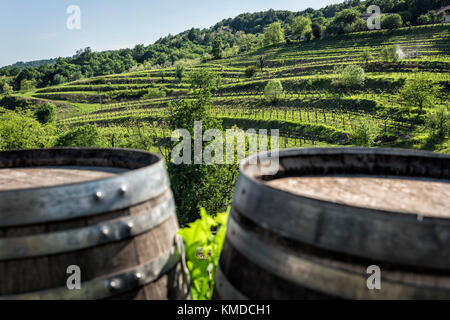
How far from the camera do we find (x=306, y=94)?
74312 mm

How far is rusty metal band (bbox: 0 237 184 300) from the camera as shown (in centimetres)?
276

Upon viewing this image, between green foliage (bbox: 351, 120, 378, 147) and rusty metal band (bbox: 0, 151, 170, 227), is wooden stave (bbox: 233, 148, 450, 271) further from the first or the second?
green foliage (bbox: 351, 120, 378, 147)

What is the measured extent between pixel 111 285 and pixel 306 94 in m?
75.3

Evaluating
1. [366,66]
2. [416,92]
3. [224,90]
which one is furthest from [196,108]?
[366,66]

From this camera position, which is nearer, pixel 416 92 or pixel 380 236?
pixel 380 236

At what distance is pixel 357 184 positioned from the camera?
3.80 m

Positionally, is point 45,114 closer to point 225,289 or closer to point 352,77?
point 352,77

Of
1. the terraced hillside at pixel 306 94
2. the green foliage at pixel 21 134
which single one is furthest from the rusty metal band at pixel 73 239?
the green foliage at pixel 21 134

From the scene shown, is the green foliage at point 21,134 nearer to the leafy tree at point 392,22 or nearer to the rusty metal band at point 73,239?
the rusty metal band at point 73,239

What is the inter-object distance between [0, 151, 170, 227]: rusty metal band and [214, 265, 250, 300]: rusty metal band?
999mm

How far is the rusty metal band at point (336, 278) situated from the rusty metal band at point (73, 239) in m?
1.08

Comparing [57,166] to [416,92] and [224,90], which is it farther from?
[224,90]

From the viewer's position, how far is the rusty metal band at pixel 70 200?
267 centimetres

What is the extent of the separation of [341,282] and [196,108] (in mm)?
30703
